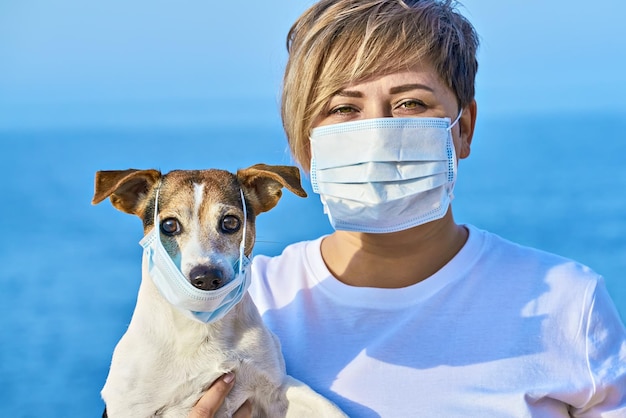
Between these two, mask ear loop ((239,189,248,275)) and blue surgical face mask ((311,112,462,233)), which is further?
blue surgical face mask ((311,112,462,233))

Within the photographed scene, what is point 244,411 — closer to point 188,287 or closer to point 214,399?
point 214,399

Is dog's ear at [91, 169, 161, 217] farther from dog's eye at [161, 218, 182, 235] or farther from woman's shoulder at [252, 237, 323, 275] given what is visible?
woman's shoulder at [252, 237, 323, 275]

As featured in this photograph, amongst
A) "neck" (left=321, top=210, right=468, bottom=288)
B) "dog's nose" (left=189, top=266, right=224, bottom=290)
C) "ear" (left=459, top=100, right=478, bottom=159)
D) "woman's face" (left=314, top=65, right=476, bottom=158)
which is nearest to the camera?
"dog's nose" (left=189, top=266, right=224, bottom=290)

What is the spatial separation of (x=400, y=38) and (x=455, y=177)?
0.57 metres

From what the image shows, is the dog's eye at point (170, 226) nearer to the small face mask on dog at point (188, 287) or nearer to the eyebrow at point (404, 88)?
the small face mask on dog at point (188, 287)

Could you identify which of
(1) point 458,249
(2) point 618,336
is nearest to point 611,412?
(2) point 618,336

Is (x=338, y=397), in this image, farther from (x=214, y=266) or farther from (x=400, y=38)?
(x=400, y=38)

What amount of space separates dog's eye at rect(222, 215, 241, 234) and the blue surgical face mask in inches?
16.7

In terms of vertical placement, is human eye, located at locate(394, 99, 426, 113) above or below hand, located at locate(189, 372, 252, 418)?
above

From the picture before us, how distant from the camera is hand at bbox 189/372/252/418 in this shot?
109 inches


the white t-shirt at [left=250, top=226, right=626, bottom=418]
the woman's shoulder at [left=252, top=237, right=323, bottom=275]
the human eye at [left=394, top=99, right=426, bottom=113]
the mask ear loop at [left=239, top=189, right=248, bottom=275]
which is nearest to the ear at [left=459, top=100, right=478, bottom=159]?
the human eye at [left=394, top=99, right=426, bottom=113]

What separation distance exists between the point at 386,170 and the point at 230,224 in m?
0.61

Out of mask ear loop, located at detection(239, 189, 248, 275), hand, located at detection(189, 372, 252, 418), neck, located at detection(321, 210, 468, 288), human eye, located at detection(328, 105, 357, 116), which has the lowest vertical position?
hand, located at detection(189, 372, 252, 418)

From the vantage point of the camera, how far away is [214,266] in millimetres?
2605
